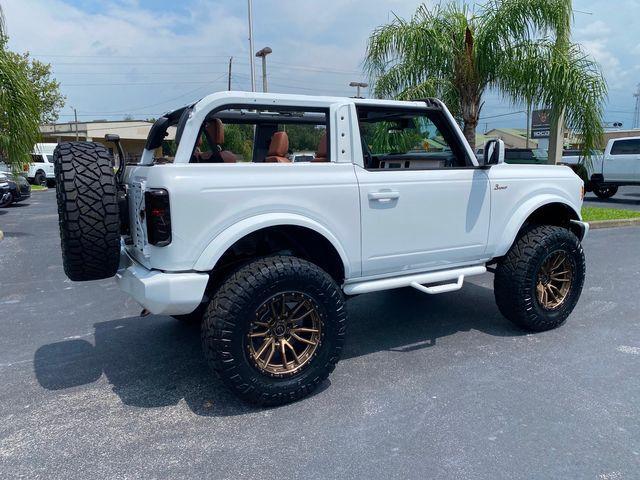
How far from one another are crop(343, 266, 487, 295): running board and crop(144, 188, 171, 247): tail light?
4.44 ft

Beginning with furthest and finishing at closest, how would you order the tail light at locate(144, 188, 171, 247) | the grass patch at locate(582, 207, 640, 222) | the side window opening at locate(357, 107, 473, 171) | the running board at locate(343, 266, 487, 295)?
the grass patch at locate(582, 207, 640, 222), the side window opening at locate(357, 107, 473, 171), the running board at locate(343, 266, 487, 295), the tail light at locate(144, 188, 171, 247)

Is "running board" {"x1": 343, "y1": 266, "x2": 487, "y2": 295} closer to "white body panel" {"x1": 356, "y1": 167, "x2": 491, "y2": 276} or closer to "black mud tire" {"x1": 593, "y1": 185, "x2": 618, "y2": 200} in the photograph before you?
"white body panel" {"x1": 356, "y1": 167, "x2": 491, "y2": 276}

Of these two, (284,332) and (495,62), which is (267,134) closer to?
(284,332)

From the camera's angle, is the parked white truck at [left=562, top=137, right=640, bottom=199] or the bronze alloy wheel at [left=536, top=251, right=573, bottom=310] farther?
the parked white truck at [left=562, top=137, right=640, bottom=199]

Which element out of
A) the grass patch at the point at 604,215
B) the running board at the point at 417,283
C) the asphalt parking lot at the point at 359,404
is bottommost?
the asphalt parking lot at the point at 359,404

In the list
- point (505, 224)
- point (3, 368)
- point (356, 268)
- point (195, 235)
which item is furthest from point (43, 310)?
point (505, 224)

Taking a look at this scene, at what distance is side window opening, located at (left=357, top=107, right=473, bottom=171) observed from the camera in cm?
404

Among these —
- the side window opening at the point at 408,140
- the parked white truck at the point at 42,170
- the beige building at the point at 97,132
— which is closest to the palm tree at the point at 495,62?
the side window opening at the point at 408,140

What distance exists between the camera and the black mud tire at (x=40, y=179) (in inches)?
1053

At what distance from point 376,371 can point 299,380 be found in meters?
0.71

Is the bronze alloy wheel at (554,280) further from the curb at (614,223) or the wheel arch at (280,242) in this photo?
the curb at (614,223)

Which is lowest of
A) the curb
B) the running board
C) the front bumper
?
the curb

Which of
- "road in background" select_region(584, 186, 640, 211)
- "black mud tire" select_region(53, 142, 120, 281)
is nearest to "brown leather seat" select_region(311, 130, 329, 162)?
"black mud tire" select_region(53, 142, 120, 281)

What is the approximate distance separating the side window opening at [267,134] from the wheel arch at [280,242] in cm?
59
